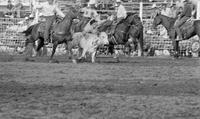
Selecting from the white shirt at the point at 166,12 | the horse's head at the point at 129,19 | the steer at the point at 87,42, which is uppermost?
the white shirt at the point at 166,12

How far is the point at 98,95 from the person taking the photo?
11.0 metres

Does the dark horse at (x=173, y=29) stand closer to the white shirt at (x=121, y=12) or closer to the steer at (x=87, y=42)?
the white shirt at (x=121, y=12)

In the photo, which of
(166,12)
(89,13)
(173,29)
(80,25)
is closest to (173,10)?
(166,12)

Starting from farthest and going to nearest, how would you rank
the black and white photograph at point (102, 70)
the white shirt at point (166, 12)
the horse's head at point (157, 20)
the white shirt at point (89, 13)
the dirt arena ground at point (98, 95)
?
the white shirt at point (166, 12) → the horse's head at point (157, 20) → the white shirt at point (89, 13) → the black and white photograph at point (102, 70) → the dirt arena ground at point (98, 95)

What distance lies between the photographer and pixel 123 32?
1138 inches

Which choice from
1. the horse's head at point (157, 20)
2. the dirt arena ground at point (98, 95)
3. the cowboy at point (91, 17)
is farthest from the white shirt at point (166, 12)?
the dirt arena ground at point (98, 95)

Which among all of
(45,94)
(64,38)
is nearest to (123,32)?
(64,38)

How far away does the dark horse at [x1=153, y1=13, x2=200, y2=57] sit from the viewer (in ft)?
91.7

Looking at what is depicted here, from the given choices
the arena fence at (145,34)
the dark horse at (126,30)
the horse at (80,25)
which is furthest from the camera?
the arena fence at (145,34)

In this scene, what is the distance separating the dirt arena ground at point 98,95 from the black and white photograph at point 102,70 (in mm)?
13

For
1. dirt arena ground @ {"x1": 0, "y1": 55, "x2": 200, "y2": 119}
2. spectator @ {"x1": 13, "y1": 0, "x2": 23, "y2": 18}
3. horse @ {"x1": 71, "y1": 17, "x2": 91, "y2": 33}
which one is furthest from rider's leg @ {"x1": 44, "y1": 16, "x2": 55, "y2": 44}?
spectator @ {"x1": 13, "y1": 0, "x2": 23, "y2": 18}

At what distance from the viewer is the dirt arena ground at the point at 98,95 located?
861cm

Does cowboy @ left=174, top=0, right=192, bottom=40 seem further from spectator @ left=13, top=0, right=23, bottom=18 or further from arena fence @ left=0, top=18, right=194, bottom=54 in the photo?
spectator @ left=13, top=0, right=23, bottom=18

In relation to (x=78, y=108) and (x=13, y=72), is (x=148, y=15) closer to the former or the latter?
(x=13, y=72)
